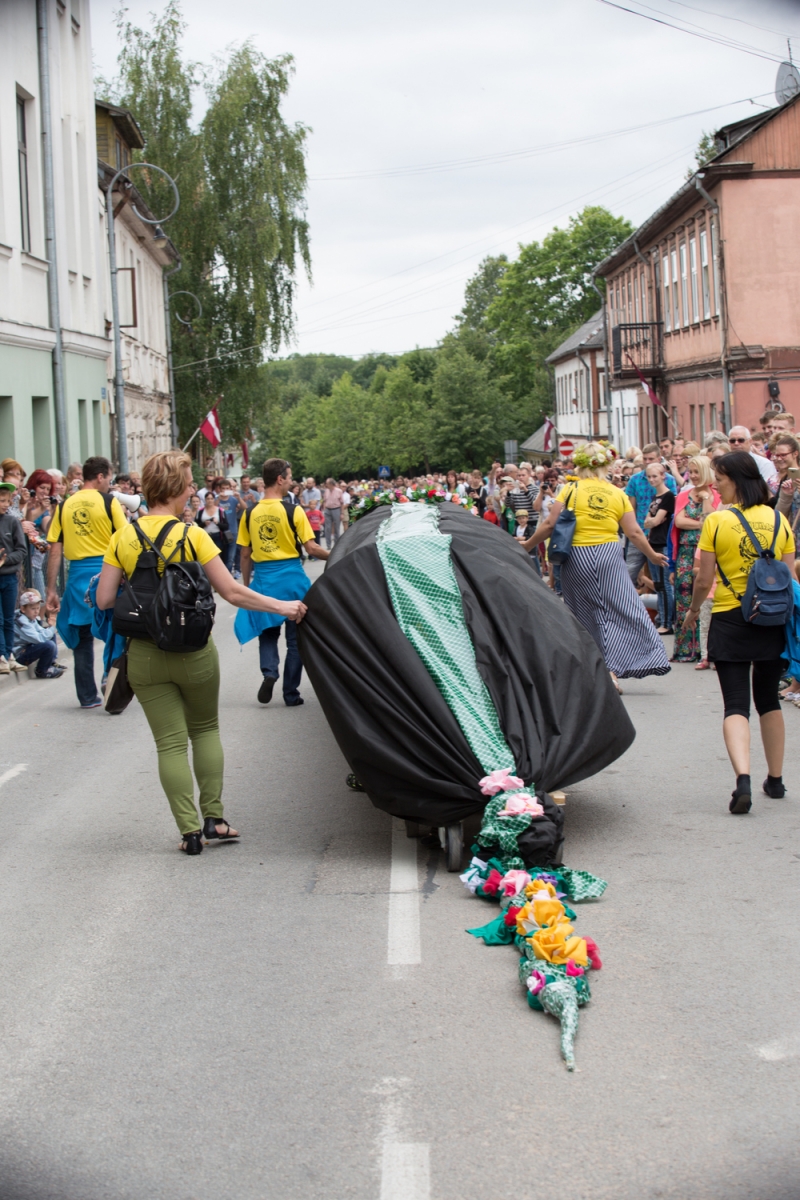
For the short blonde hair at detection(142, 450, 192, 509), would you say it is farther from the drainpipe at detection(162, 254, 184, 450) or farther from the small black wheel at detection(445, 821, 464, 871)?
the drainpipe at detection(162, 254, 184, 450)

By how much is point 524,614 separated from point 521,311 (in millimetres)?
83375

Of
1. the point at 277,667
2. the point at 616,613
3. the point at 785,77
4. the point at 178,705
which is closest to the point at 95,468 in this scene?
the point at 277,667

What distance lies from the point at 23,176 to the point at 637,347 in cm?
3201

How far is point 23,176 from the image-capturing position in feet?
62.1

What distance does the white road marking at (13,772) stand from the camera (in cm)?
905

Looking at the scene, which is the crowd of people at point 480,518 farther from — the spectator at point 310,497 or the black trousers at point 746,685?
the spectator at point 310,497

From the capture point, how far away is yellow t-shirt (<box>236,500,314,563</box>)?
1123cm

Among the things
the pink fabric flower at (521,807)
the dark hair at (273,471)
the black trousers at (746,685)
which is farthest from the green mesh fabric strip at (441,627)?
the dark hair at (273,471)

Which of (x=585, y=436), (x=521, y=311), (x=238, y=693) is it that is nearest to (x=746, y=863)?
(x=238, y=693)

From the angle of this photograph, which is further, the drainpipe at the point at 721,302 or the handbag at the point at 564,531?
the drainpipe at the point at 721,302

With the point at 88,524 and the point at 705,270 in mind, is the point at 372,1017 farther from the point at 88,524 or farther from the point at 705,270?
the point at 705,270

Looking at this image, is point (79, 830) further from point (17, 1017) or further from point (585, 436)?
point (585, 436)

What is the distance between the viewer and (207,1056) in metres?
4.33

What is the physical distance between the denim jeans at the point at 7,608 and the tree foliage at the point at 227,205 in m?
34.1
